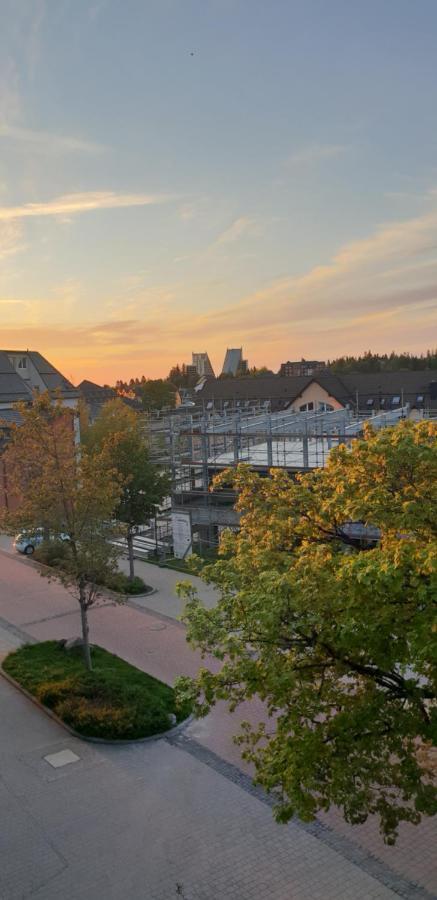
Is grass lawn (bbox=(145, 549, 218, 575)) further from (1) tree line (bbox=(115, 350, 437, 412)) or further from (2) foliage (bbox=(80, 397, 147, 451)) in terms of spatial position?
(1) tree line (bbox=(115, 350, 437, 412))

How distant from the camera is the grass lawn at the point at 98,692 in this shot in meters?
11.6

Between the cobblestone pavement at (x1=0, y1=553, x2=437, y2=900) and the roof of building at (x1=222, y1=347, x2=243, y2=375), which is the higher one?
the roof of building at (x1=222, y1=347, x2=243, y2=375)

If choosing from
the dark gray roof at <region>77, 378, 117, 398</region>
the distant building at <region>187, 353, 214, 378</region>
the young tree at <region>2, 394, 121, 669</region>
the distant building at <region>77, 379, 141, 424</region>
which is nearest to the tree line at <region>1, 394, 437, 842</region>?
the young tree at <region>2, 394, 121, 669</region>

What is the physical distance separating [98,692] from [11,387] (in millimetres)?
29871

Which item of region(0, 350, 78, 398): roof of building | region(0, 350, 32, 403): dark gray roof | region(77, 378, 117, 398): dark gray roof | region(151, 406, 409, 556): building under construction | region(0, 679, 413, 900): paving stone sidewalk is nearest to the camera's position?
region(0, 679, 413, 900): paving stone sidewalk

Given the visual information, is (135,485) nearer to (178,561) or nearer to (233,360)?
(178,561)

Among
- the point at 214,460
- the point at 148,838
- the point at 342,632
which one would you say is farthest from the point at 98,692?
the point at 214,460

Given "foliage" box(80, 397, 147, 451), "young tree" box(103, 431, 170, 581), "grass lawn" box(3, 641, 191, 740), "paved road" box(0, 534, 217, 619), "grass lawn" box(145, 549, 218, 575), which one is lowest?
"paved road" box(0, 534, 217, 619)

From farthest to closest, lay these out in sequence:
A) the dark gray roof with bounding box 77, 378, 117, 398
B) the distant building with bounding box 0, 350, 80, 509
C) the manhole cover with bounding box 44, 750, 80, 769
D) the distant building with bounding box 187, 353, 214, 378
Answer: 1. the distant building with bounding box 187, 353, 214, 378
2. the dark gray roof with bounding box 77, 378, 117, 398
3. the distant building with bounding box 0, 350, 80, 509
4. the manhole cover with bounding box 44, 750, 80, 769

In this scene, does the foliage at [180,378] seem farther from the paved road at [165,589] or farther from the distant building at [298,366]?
the paved road at [165,589]

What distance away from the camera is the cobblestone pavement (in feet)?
26.3

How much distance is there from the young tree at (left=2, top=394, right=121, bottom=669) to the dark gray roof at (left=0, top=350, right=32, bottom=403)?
2500 centimetres

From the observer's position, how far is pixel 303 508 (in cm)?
904

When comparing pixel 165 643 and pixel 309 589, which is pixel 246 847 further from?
pixel 165 643
